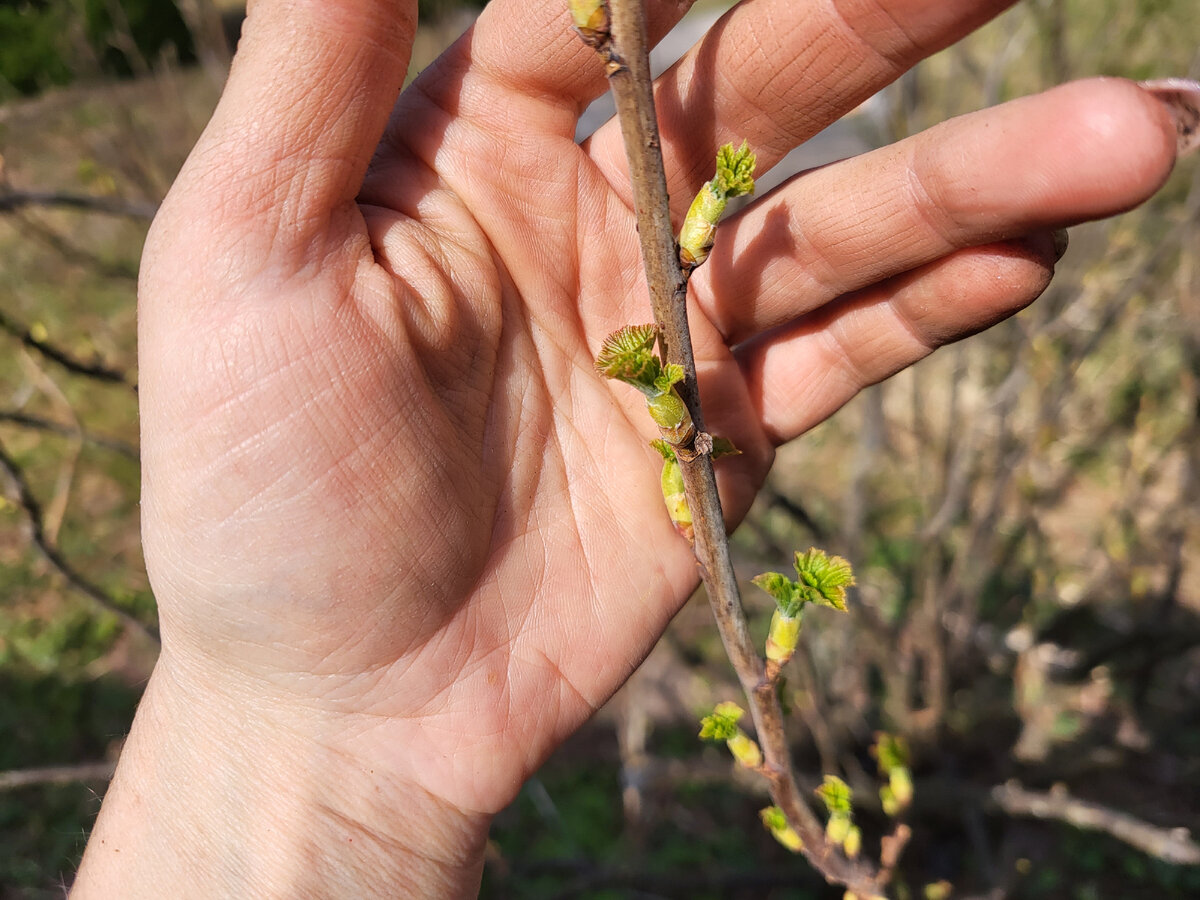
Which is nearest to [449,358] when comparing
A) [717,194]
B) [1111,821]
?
[717,194]

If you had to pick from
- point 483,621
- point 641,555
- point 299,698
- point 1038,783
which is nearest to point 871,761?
point 1038,783

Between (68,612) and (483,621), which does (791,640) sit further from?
(68,612)

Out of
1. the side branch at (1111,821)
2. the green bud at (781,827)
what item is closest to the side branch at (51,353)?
the green bud at (781,827)

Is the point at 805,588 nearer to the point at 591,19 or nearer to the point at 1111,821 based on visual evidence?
the point at 591,19

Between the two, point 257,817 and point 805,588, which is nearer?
point 805,588

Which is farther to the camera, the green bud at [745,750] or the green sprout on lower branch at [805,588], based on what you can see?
the green bud at [745,750]

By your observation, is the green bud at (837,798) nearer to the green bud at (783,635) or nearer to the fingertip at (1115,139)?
the green bud at (783,635)
